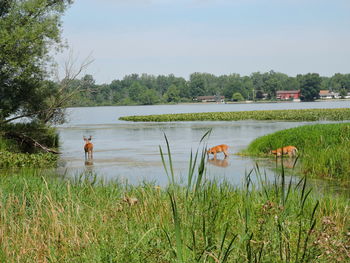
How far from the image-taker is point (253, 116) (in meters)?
47.7

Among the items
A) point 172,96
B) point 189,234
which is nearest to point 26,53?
point 189,234

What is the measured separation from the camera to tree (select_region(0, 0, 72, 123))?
56.0ft

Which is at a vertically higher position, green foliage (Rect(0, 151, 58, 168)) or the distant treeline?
the distant treeline

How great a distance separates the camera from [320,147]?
46.7 ft

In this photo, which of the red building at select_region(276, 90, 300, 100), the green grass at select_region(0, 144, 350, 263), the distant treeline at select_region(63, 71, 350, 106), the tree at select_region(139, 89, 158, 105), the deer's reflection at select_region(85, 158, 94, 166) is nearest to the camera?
the green grass at select_region(0, 144, 350, 263)

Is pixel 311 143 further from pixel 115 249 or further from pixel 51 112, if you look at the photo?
pixel 115 249

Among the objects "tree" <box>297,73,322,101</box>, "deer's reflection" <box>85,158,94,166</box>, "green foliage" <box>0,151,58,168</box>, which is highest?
"tree" <box>297,73,322,101</box>

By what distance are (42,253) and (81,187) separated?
373 cm

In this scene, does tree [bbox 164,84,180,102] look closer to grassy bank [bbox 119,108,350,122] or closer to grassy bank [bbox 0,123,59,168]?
grassy bank [bbox 119,108,350,122]

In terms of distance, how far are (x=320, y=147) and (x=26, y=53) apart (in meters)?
10.3

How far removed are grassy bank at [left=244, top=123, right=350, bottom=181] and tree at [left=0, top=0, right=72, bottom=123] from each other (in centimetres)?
806

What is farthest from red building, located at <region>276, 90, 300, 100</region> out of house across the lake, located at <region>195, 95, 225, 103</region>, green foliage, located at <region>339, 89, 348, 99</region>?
house across the lake, located at <region>195, 95, 225, 103</region>

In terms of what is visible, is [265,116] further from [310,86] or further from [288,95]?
[288,95]

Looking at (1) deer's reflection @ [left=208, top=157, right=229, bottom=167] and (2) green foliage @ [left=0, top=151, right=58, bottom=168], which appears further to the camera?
(2) green foliage @ [left=0, top=151, right=58, bottom=168]
